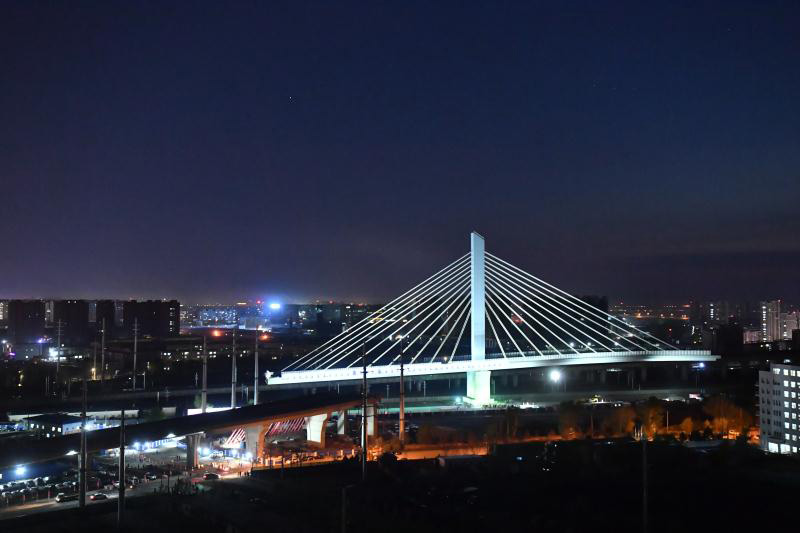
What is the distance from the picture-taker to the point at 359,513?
360 inches

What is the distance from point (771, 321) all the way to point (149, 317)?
4362 cm

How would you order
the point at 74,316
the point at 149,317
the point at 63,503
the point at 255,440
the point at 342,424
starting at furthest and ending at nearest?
the point at 149,317
the point at 74,316
the point at 342,424
the point at 255,440
the point at 63,503

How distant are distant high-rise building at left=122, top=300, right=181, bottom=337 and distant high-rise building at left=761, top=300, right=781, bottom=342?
40.6 meters

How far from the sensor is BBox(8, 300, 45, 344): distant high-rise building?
3889 cm

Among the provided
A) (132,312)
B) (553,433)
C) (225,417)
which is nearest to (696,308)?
(132,312)

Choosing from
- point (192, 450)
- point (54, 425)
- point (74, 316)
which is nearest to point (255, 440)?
point (192, 450)

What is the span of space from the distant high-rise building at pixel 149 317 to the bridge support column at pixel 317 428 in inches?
1165

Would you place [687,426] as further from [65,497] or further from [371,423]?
[65,497]

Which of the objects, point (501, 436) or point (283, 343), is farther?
point (283, 343)

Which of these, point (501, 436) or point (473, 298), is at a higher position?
point (473, 298)

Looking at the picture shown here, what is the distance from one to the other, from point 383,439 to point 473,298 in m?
7.43

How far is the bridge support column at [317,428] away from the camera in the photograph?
14.8 meters

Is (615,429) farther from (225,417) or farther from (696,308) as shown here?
(696,308)

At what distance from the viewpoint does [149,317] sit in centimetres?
4247
